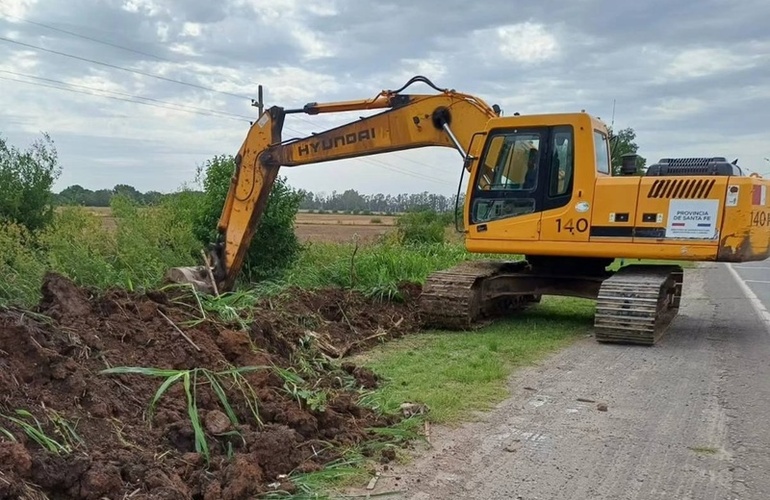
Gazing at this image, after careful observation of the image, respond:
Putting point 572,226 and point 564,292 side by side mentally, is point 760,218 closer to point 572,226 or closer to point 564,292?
point 572,226

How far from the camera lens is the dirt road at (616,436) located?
170 inches

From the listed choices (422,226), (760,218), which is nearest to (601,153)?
(760,218)

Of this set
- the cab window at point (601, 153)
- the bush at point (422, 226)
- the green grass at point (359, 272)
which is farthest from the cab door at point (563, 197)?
the bush at point (422, 226)

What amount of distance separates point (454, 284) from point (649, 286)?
94.0 inches

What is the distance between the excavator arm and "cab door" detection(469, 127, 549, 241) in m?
0.38

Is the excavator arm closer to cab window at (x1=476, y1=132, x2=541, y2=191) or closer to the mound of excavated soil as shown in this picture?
cab window at (x1=476, y1=132, x2=541, y2=191)

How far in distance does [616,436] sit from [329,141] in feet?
20.0

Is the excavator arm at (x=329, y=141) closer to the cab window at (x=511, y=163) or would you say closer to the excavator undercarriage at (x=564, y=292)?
the cab window at (x=511, y=163)

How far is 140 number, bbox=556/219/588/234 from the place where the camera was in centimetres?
910

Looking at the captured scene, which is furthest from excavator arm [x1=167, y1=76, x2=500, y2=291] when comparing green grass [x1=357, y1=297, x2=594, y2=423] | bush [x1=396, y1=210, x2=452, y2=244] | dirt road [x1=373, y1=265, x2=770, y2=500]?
A: bush [x1=396, y1=210, x2=452, y2=244]

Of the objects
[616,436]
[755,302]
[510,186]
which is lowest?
[616,436]

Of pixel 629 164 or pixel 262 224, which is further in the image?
pixel 262 224

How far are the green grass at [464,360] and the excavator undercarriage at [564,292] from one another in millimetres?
310

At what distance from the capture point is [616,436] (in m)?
5.24
